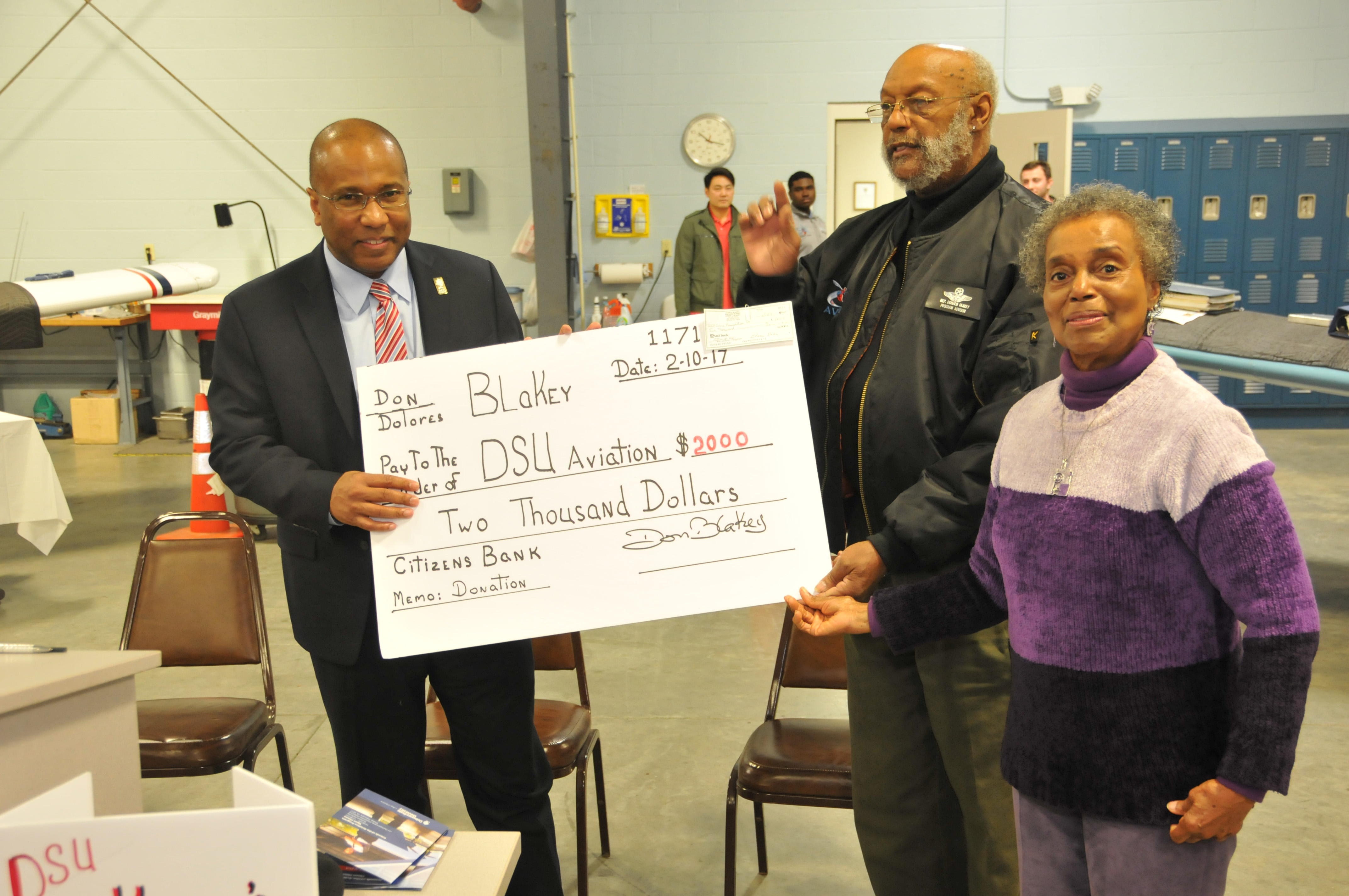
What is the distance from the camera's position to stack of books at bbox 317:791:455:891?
1.21 metres

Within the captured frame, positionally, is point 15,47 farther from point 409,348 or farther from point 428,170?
point 409,348

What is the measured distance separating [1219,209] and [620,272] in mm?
4632

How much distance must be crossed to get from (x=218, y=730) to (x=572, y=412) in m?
1.24

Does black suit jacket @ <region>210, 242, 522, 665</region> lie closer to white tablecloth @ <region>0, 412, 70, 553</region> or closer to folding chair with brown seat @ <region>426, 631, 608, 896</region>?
folding chair with brown seat @ <region>426, 631, 608, 896</region>

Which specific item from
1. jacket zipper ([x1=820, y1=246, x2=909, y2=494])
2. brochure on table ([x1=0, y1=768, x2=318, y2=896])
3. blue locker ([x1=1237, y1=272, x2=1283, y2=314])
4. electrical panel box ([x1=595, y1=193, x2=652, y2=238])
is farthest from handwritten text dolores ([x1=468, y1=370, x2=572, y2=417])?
blue locker ([x1=1237, y1=272, x2=1283, y2=314])

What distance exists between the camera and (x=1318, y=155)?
24.3 feet

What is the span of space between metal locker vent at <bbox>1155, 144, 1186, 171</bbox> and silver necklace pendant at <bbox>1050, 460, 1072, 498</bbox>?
24.1 ft

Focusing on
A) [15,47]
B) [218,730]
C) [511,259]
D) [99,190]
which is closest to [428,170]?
[511,259]

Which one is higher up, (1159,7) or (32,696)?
(1159,7)

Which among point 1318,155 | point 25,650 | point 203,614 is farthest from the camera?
point 1318,155

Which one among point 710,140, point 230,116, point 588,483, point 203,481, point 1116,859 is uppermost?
point 230,116

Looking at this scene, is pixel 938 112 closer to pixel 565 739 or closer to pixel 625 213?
pixel 565 739

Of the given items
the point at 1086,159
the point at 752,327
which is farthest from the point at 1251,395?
the point at 752,327

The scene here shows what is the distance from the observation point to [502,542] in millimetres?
1601
